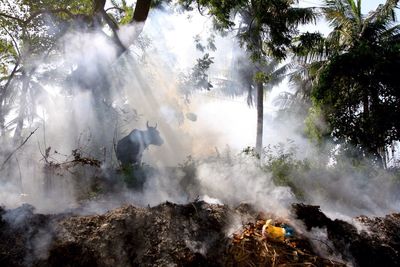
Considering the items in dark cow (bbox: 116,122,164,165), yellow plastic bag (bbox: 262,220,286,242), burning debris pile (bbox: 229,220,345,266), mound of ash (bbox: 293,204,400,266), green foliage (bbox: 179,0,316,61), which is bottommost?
dark cow (bbox: 116,122,164,165)

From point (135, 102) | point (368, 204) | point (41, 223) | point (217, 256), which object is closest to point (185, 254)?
point (217, 256)

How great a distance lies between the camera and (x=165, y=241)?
14.6ft

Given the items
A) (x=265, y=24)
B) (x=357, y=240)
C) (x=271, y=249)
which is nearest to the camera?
(x=271, y=249)

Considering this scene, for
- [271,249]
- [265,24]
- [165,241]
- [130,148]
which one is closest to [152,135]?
[130,148]

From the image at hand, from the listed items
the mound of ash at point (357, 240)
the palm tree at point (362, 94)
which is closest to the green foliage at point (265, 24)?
the palm tree at point (362, 94)

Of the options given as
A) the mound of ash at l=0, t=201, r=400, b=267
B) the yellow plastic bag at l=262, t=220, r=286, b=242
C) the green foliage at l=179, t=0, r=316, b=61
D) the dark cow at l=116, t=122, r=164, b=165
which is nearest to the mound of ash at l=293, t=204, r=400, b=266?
the mound of ash at l=0, t=201, r=400, b=267

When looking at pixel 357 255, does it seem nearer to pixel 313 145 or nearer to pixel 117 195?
pixel 117 195

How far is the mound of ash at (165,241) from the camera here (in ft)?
13.4

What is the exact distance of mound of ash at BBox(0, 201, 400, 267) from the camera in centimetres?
408

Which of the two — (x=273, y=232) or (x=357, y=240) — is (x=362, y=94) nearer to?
(x=357, y=240)

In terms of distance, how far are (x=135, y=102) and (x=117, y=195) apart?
36.9 feet

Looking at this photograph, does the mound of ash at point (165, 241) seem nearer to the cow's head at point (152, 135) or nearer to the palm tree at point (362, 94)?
the palm tree at point (362, 94)

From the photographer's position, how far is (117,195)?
7.56 meters

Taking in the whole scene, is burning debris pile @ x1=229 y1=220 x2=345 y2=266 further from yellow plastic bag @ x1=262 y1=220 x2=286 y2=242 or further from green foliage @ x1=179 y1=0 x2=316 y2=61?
green foliage @ x1=179 y1=0 x2=316 y2=61
